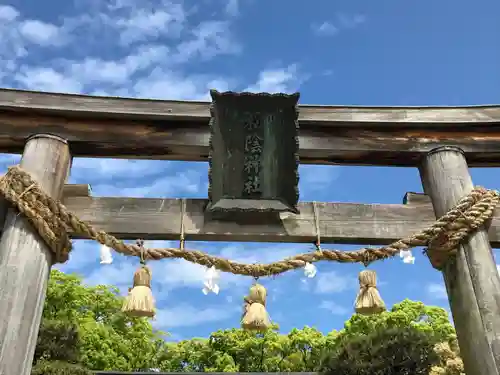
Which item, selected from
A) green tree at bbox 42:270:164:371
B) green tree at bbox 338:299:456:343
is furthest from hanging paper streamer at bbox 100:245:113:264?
green tree at bbox 338:299:456:343

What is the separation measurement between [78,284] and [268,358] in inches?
293

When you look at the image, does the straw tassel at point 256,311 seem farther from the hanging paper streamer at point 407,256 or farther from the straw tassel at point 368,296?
the hanging paper streamer at point 407,256

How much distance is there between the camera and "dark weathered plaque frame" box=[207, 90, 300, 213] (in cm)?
372

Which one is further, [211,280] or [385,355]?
[385,355]

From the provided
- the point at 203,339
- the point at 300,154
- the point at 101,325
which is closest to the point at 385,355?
the point at 300,154

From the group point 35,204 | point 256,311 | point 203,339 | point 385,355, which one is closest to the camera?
point 35,204

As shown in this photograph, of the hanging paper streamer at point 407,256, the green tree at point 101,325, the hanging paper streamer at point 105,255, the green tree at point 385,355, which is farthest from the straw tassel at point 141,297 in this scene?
the green tree at point 101,325

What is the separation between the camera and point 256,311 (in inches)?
150

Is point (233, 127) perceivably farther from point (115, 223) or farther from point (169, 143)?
point (115, 223)

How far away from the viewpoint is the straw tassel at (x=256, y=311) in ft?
12.4

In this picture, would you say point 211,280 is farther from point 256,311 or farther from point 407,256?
point 407,256

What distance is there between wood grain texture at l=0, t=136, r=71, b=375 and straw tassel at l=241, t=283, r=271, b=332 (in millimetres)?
1527

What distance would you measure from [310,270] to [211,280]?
2.40 feet

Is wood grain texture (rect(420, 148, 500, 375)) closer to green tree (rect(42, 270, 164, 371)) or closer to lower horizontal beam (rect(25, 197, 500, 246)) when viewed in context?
lower horizontal beam (rect(25, 197, 500, 246))
